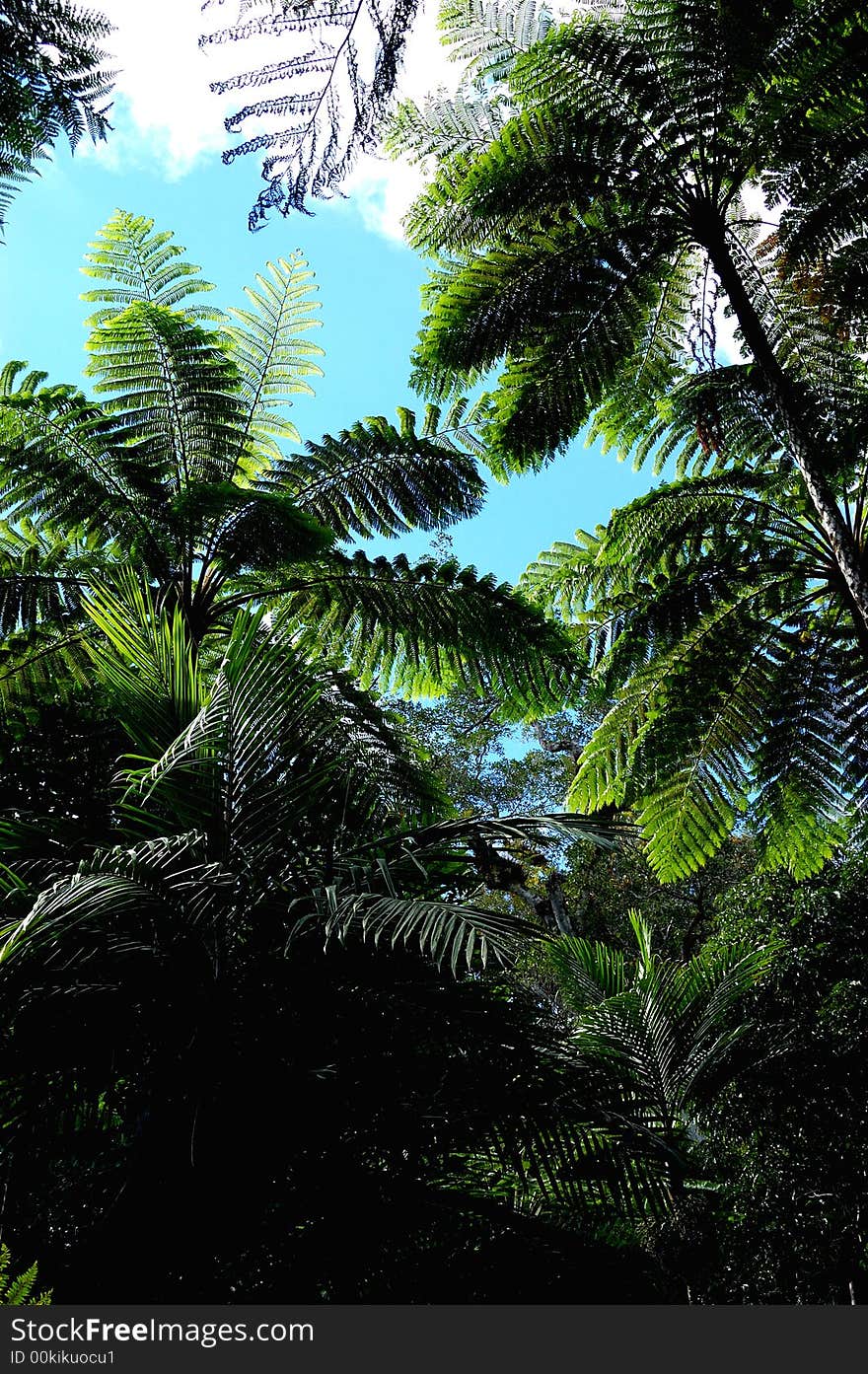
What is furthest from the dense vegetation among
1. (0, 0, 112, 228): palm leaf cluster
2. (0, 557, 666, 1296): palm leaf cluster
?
(0, 0, 112, 228): palm leaf cluster

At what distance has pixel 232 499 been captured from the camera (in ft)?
13.7

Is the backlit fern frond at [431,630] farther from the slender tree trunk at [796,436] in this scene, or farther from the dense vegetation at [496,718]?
the slender tree trunk at [796,436]

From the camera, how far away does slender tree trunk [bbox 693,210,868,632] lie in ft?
13.4

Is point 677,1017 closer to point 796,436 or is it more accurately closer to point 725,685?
point 725,685

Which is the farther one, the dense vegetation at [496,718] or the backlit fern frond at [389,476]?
the backlit fern frond at [389,476]

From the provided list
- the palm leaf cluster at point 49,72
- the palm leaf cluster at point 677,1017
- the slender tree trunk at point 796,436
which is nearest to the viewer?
the palm leaf cluster at point 49,72

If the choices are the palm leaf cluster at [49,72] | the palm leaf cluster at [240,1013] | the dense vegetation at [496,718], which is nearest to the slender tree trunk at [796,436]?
the dense vegetation at [496,718]

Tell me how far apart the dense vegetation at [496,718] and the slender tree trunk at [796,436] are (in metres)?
0.02

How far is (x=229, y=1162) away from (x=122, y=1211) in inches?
9.4

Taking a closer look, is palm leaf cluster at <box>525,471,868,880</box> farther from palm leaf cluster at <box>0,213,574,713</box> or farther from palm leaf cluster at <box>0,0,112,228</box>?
palm leaf cluster at <box>0,0,112,228</box>

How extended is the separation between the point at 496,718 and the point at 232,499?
2.14 m

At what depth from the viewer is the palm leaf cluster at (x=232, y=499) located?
14.8 ft

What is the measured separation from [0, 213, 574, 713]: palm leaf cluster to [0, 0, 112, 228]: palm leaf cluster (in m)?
2.17

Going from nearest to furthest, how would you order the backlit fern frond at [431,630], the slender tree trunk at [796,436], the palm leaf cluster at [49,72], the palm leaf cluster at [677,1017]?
the palm leaf cluster at [49,72]
the slender tree trunk at [796,436]
the backlit fern frond at [431,630]
the palm leaf cluster at [677,1017]
